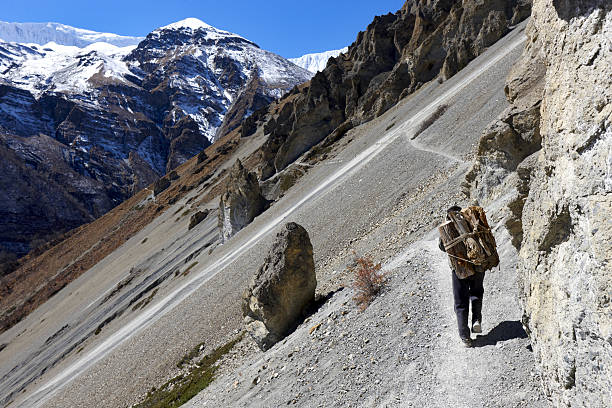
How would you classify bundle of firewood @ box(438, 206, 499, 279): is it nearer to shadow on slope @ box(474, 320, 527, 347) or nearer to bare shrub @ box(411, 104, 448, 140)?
shadow on slope @ box(474, 320, 527, 347)

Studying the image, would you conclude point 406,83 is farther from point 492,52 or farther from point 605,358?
point 605,358

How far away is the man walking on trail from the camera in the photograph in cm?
659

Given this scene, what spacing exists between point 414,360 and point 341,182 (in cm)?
2732

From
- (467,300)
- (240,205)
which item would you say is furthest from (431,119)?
(467,300)

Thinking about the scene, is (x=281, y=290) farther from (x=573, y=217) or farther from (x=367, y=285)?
(x=573, y=217)

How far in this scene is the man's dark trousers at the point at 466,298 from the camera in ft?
21.6

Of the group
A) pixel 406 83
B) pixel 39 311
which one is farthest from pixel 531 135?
pixel 39 311

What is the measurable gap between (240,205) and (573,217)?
42921 mm

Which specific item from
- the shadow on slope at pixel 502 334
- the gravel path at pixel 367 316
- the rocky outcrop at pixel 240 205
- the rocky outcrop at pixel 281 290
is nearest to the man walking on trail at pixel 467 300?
the shadow on slope at pixel 502 334

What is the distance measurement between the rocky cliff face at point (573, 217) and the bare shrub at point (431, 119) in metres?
29.8

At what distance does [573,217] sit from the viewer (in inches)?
150

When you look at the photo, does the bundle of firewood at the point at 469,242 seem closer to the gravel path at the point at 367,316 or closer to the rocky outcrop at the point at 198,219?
the gravel path at the point at 367,316

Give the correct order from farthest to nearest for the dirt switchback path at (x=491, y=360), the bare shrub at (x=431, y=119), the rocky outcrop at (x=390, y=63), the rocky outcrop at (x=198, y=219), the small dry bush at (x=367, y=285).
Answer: the rocky outcrop at (x=198, y=219) → the rocky outcrop at (x=390, y=63) → the bare shrub at (x=431, y=119) → the small dry bush at (x=367, y=285) → the dirt switchback path at (x=491, y=360)

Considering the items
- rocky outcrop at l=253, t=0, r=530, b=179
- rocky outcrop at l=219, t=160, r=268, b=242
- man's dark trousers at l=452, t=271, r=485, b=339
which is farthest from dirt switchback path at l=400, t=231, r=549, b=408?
rocky outcrop at l=253, t=0, r=530, b=179
